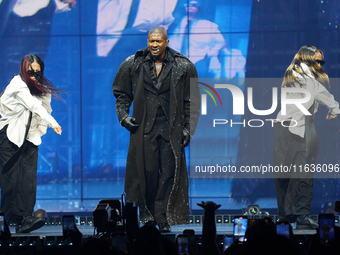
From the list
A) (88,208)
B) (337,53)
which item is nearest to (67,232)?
(88,208)

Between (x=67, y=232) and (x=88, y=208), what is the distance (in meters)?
3.07

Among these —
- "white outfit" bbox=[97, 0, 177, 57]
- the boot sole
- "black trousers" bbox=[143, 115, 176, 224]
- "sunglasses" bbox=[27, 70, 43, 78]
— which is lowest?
the boot sole

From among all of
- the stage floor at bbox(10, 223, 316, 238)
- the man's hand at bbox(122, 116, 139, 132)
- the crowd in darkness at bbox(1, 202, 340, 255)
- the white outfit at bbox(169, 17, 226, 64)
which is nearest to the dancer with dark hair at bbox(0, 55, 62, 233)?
the stage floor at bbox(10, 223, 316, 238)

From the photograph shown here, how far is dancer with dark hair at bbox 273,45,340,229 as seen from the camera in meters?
6.11

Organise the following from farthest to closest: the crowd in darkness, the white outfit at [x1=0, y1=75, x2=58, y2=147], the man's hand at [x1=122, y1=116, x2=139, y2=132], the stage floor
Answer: the white outfit at [x1=0, y1=75, x2=58, y2=147]
the stage floor
the man's hand at [x1=122, y1=116, x2=139, y2=132]
the crowd in darkness

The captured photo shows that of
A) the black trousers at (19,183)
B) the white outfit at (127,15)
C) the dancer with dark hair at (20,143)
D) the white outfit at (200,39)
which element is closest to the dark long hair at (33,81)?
the dancer with dark hair at (20,143)

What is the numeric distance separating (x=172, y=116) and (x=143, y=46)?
191 cm

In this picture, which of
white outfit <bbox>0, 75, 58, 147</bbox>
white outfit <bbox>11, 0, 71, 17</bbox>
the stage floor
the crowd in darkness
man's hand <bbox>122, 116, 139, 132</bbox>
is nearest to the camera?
the crowd in darkness

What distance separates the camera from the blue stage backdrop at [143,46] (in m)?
7.07

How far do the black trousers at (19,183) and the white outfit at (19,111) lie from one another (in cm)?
7

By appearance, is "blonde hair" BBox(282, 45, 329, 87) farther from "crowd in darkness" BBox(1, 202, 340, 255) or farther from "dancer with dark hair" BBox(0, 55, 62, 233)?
"crowd in darkness" BBox(1, 202, 340, 255)

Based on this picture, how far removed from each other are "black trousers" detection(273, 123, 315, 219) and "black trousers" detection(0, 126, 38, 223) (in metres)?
2.35

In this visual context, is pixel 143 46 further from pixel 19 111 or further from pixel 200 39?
pixel 19 111

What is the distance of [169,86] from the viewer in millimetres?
5516
